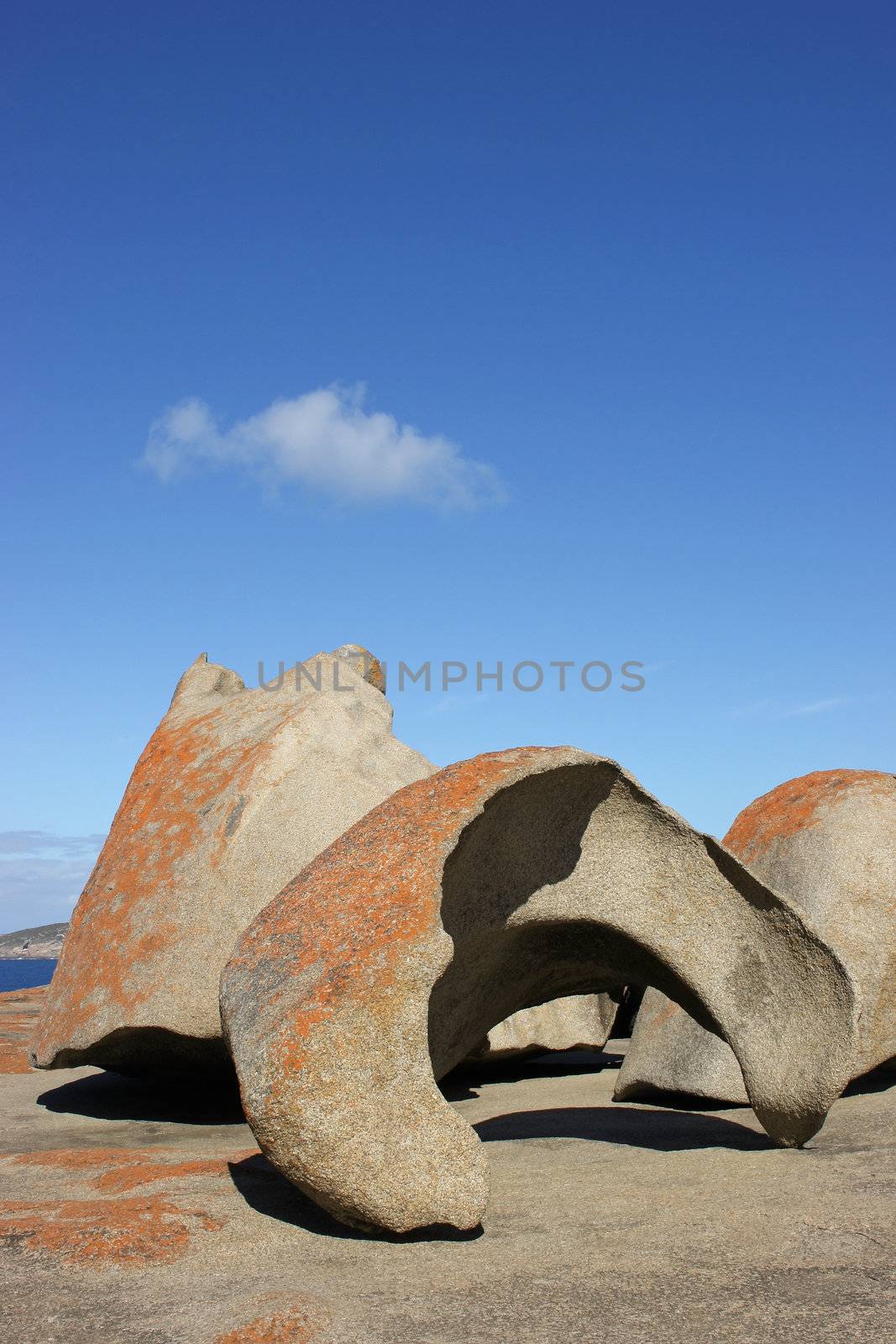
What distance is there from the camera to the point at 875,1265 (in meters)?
3.19

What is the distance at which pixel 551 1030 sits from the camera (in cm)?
782

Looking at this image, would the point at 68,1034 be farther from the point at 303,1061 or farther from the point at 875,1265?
the point at 875,1265

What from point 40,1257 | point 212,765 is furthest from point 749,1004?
point 212,765

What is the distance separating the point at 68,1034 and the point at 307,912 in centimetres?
287

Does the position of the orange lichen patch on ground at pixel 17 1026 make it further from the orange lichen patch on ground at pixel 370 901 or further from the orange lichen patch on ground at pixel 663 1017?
the orange lichen patch on ground at pixel 370 901

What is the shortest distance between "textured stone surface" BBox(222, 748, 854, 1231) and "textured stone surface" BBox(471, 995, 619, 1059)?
1728 mm

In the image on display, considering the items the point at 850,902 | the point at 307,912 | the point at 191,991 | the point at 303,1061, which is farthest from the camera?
the point at 850,902

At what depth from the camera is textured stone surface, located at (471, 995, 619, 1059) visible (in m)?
7.54

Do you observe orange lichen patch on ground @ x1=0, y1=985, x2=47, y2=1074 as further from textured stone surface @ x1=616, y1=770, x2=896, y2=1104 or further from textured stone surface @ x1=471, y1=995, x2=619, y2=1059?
textured stone surface @ x1=616, y1=770, x2=896, y2=1104

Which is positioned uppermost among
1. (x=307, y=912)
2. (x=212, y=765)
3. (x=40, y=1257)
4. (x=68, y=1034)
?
(x=212, y=765)

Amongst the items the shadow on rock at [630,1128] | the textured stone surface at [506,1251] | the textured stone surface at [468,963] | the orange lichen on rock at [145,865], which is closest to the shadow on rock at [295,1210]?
the textured stone surface at [506,1251]

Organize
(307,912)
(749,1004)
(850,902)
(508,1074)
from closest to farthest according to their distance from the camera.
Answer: (307,912)
(749,1004)
(850,902)
(508,1074)

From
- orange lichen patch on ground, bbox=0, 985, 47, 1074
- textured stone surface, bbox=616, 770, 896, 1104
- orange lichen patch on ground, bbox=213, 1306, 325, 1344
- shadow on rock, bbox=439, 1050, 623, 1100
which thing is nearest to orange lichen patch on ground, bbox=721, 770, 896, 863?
textured stone surface, bbox=616, 770, 896, 1104

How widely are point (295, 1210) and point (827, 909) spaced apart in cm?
386
